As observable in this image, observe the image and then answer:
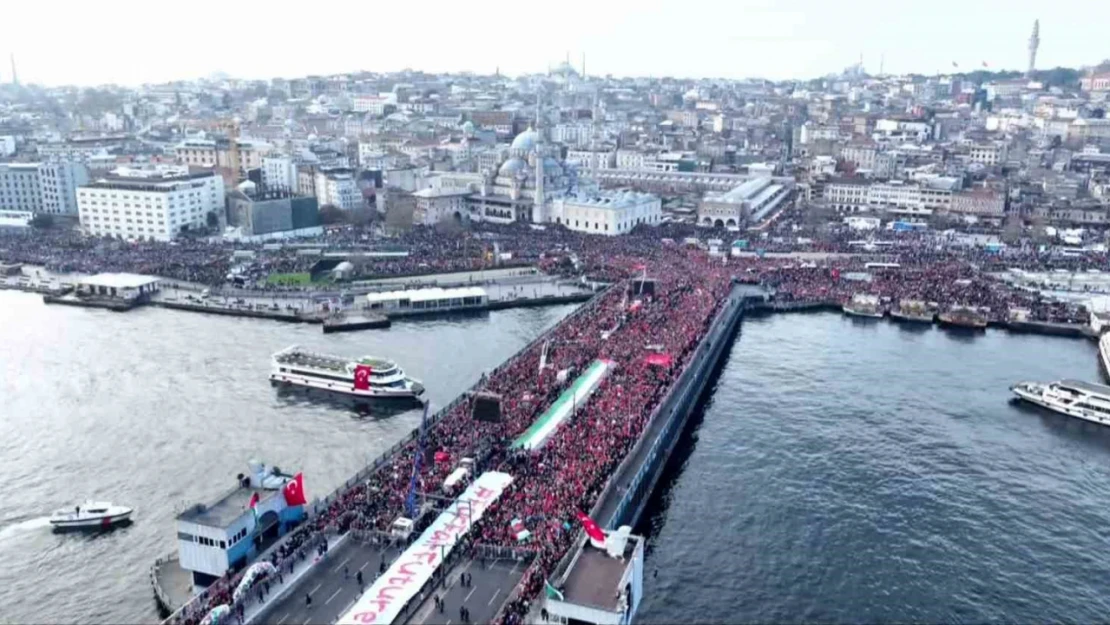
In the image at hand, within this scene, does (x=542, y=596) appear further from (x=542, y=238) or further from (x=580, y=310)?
(x=542, y=238)

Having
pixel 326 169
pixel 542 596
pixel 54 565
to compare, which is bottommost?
pixel 54 565

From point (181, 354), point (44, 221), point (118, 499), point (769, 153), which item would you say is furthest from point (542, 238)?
point (769, 153)

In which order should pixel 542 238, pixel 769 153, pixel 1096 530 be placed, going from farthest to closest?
1. pixel 769 153
2. pixel 542 238
3. pixel 1096 530

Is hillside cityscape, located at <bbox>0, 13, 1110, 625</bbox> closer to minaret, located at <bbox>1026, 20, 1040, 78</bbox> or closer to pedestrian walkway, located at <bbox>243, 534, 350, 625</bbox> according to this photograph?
pedestrian walkway, located at <bbox>243, 534, 350, 625</bbox>

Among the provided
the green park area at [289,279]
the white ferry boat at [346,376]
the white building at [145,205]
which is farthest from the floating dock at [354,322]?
the white building at [145,205]

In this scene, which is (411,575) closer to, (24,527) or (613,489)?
(613,489)

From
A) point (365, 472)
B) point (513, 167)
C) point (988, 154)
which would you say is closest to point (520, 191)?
point (513, 167)
